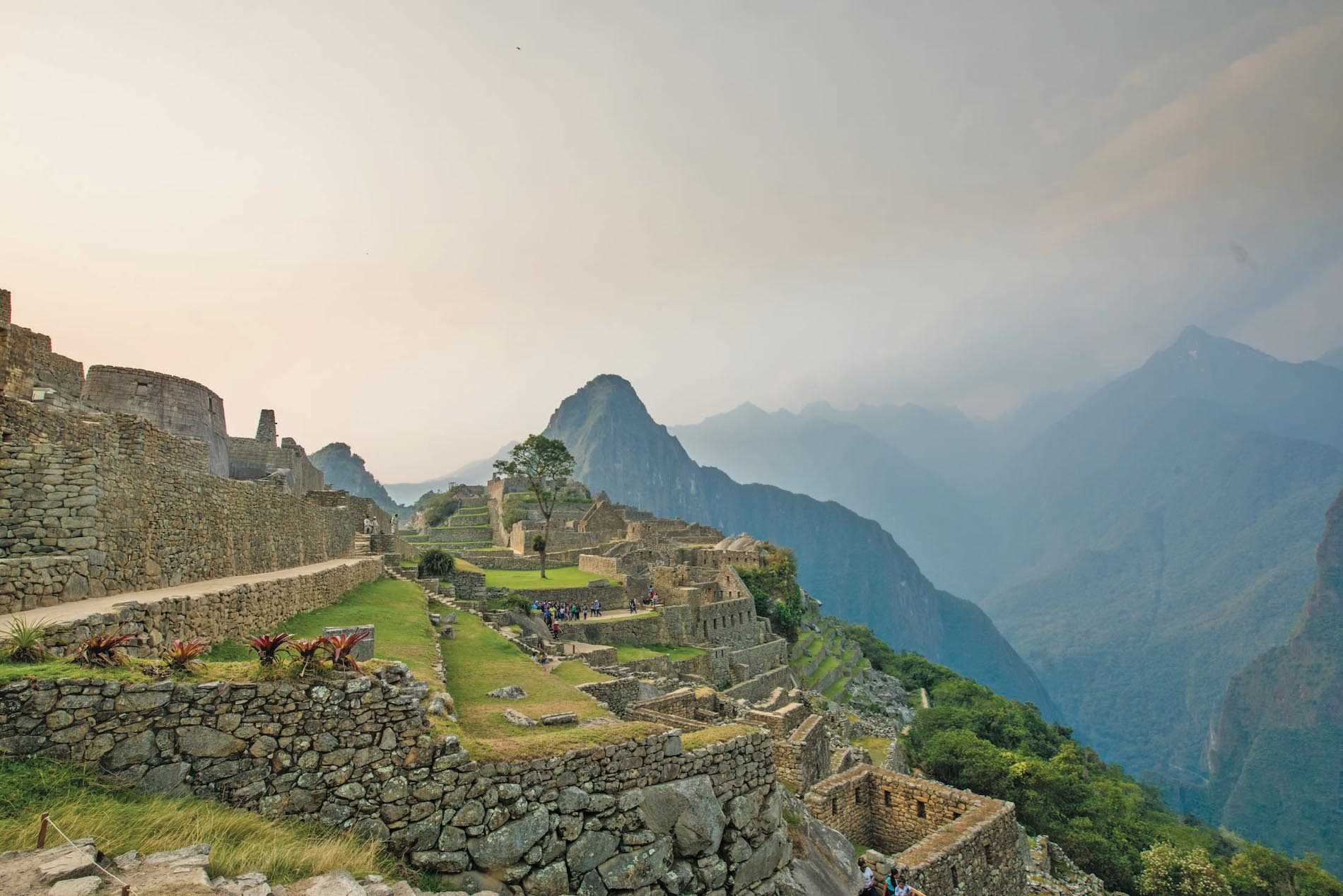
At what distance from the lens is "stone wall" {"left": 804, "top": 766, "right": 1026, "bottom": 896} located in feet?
42.5

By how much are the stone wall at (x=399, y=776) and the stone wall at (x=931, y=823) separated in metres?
6.78

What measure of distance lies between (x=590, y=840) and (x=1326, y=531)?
19132 cm

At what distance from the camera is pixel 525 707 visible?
10.5 m

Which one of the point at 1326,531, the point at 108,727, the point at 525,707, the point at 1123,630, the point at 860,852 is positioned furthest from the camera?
the point at 1123,630

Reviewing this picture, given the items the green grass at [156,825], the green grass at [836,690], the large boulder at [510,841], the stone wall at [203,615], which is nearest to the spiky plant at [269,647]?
the green grass at [156,825]

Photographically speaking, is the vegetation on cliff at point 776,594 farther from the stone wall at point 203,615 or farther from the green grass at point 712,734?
the green grass at point 712,734

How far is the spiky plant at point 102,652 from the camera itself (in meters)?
5.87

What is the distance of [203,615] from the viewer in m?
8.97

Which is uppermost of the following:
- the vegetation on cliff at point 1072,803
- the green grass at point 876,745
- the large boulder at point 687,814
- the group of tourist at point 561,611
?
the large boulder at point 687,814

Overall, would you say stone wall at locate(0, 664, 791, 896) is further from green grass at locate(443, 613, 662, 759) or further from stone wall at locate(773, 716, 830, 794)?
stone wall at locate(773, 716, 830, 794)

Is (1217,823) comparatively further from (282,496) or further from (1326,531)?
(282,496)

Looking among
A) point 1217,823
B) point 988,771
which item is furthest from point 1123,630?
point 988,771

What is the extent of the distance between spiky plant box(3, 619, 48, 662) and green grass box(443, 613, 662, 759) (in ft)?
12.5

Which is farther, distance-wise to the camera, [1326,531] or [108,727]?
[1326,531]
